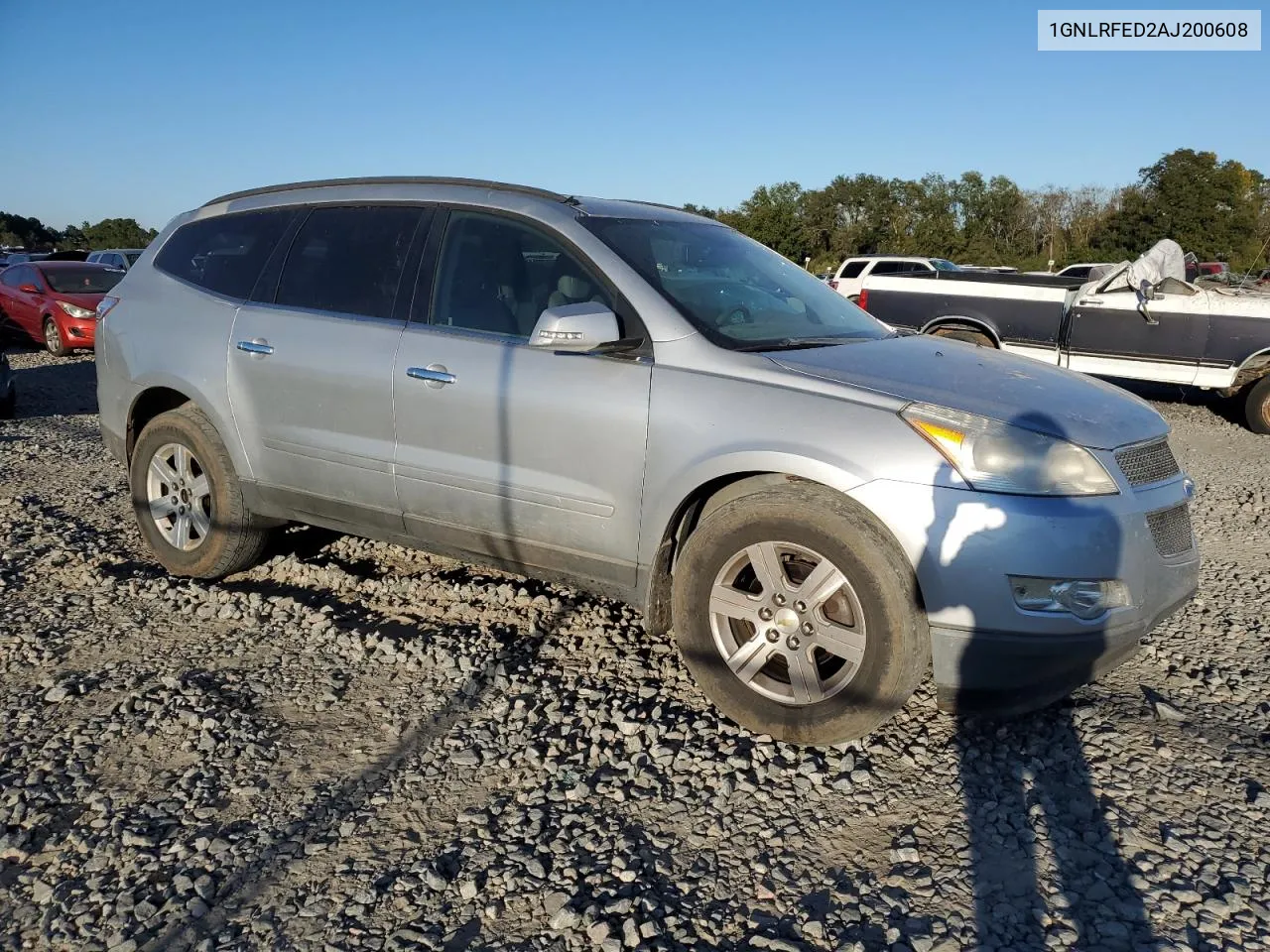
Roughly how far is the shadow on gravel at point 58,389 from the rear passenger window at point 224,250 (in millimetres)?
4584

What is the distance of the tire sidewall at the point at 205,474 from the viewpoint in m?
4.71

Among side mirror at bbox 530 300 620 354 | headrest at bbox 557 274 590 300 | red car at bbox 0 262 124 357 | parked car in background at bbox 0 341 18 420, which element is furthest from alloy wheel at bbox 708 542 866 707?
red car at bbox 0 262 124 357

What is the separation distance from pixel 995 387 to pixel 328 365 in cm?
279

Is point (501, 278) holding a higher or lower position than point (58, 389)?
higher

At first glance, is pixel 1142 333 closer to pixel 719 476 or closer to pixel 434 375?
pixel 719 476

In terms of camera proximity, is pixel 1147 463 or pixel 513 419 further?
pixel 513 419

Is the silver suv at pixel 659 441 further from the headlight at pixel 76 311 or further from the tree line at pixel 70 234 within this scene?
the tree line at pixel 70 234

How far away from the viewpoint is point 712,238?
14.7 feet

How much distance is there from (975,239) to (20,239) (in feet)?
229

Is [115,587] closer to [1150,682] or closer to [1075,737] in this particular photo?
[1075,737]

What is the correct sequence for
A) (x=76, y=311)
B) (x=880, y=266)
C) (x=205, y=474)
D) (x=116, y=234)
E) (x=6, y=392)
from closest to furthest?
(x=205, y=474)
(x=6, y=392)
(x=76, y=311)
(x=880, y=266)
(x=116, y=234)

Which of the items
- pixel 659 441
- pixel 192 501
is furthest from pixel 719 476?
pixel 192 501

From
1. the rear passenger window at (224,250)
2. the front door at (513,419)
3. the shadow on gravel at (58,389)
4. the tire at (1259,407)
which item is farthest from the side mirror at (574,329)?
the tire at (1259,407)

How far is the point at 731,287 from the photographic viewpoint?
4.08 metres
